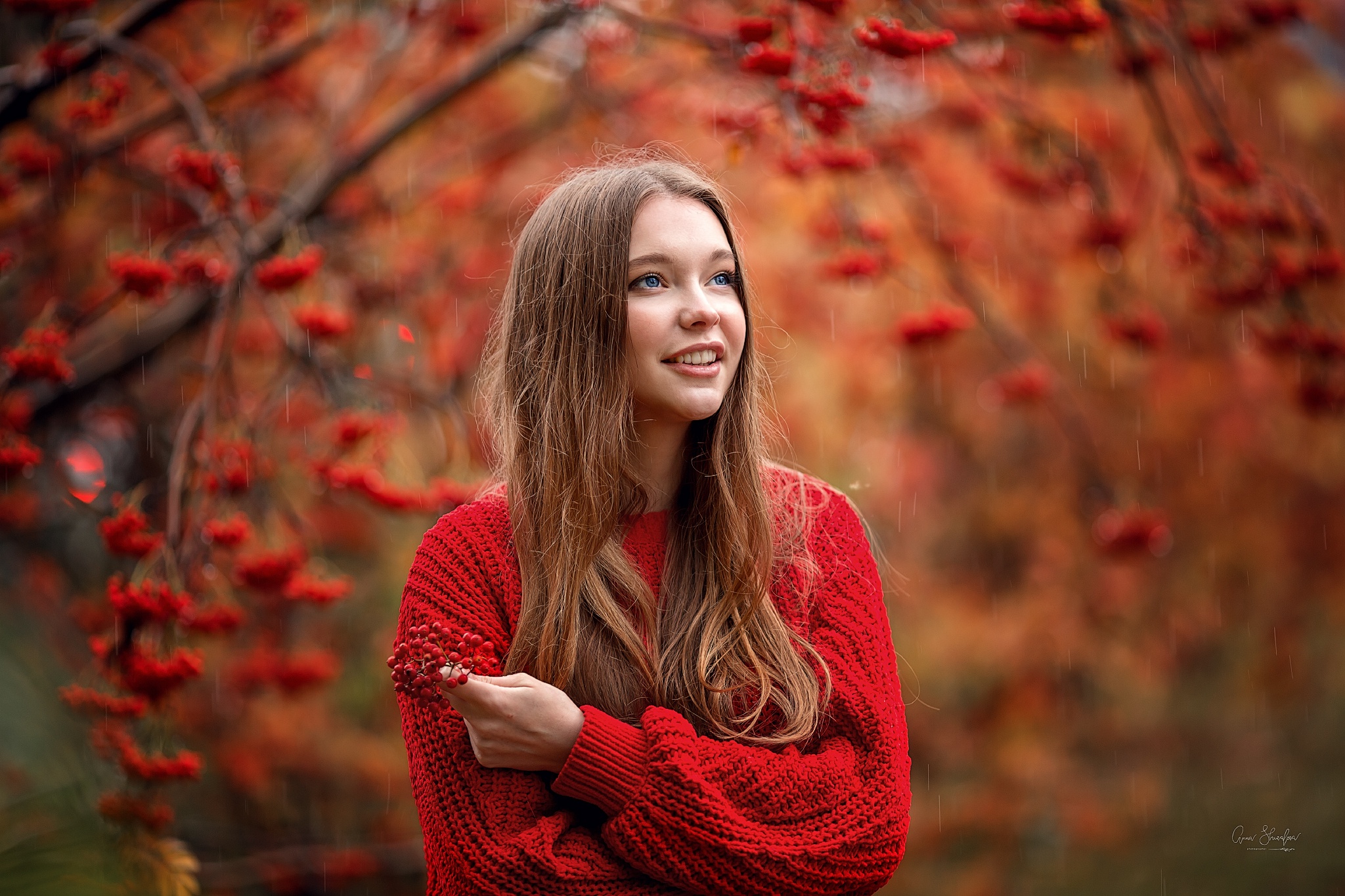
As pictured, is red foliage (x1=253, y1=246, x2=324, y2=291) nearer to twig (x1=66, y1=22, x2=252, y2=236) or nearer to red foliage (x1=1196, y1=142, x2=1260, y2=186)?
twig (x1=66, y1=22, x2=252, y2=236)

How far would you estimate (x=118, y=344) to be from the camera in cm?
342

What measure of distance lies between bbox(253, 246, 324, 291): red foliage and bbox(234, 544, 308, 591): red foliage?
25.2 inches

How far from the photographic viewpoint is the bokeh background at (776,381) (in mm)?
2703

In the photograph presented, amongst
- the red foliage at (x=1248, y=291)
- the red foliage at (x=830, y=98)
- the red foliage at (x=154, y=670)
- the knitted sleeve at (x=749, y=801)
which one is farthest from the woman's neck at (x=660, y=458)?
the red foliage at (x=1248, y=291)

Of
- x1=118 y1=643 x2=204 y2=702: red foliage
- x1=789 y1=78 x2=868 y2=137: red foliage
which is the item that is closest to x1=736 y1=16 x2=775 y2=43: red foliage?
x1=789 y1=78 x2=868 y2=137: red foliage

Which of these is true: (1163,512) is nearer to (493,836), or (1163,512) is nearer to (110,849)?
(493,836)

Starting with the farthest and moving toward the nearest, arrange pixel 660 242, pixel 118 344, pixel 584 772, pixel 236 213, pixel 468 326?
pixel 468 326, pixel 118 344, pixel 236 213, pixel 660 242, pixel 584 772

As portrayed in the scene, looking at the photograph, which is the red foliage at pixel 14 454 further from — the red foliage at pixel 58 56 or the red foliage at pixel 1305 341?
the red foliage at pixel 1305 341

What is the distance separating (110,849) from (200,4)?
392cm

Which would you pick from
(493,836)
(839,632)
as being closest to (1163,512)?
(839,632)

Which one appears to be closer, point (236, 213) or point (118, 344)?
point (236, 213)

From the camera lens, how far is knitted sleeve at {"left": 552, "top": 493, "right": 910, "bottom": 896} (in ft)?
4.93

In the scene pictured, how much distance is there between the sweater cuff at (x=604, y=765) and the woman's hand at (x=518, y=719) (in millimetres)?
19

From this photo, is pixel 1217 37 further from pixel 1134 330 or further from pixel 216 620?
pixel 216 620
